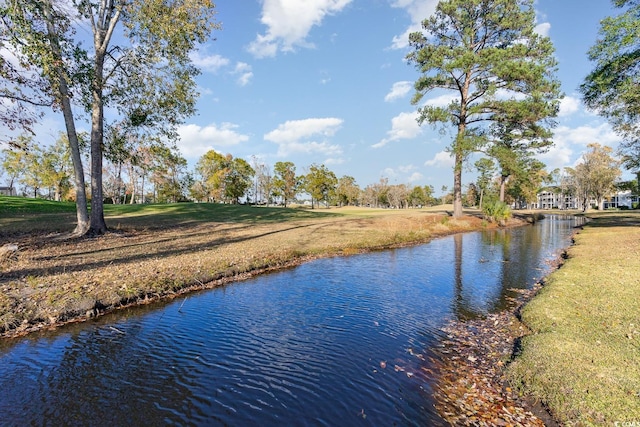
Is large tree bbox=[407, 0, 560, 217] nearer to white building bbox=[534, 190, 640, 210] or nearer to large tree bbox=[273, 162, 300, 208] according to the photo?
large tree bbox=[273, 162, 300, 208]

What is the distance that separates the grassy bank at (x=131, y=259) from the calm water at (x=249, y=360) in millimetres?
868

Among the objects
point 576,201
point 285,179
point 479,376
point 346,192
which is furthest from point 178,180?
point 576,201

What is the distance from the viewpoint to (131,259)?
1369 centimetres

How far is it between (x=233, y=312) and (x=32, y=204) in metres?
35.8

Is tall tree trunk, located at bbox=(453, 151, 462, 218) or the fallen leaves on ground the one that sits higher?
tall tree trunk, located at bbox=(453, 151, 462, 218)

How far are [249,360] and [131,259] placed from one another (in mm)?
9526

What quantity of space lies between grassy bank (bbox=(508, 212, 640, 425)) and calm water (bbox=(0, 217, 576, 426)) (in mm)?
1683

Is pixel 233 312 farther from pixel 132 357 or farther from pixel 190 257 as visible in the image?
pixel 190 257

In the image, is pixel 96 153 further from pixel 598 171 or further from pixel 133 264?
pixel 598 171

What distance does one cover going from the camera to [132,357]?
22.6 ft

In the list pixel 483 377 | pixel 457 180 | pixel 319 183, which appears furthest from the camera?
pixel 319 183

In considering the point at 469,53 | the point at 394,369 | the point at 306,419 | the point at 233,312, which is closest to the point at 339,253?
the point at 233,312

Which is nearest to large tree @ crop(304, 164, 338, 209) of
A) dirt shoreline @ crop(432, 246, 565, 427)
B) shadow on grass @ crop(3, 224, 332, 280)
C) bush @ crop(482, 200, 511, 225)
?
bush @ crop(482, 200, 511, 225)

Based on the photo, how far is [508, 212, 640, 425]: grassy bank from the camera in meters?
4.67
